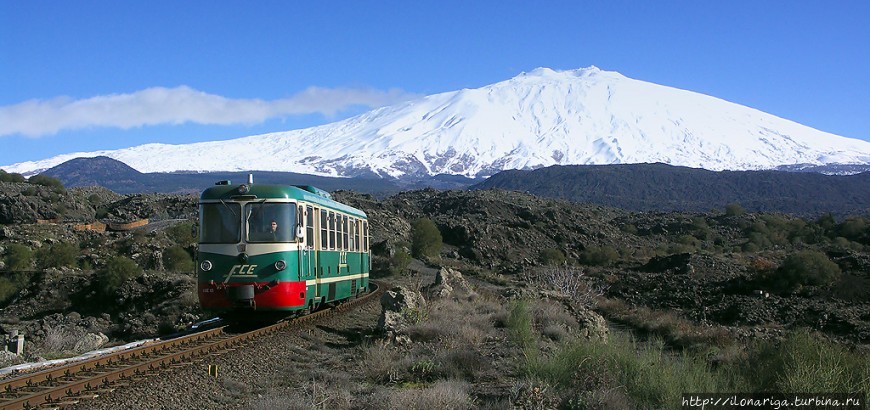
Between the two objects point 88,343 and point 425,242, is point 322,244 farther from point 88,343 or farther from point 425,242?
point 425,242

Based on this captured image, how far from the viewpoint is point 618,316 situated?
2461 cm

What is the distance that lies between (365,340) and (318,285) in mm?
2883

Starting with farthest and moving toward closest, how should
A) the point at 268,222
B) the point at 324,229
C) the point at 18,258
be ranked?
the point at 18,258 < the point at 324,229 < the point at 268,222

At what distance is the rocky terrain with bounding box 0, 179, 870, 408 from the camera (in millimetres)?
13836

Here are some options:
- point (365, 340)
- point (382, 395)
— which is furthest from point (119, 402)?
point (365, 340)

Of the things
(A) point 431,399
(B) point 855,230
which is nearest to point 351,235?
(A) point 431,399

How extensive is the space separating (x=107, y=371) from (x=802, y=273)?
32098 mm

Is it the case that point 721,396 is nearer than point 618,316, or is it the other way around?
point 721,396

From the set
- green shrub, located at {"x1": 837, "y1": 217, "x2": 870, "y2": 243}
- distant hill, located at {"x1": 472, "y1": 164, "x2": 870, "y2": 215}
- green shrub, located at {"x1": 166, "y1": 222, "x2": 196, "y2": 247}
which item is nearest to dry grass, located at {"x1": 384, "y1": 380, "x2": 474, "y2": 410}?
green shrub, located at {"x1": 166, "y1": 222, "x2": 196, "y2": 247}

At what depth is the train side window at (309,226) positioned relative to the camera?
15.1 metres

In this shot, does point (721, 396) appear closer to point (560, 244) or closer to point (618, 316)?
point (618, 316)

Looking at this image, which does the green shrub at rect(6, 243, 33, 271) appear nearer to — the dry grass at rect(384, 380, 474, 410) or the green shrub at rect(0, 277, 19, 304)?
the green shrub at rect(0, 277, 19, 304)

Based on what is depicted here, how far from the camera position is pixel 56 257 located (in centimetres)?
3869

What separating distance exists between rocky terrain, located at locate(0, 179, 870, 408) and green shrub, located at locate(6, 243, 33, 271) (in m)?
0.17
